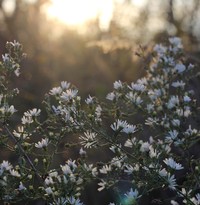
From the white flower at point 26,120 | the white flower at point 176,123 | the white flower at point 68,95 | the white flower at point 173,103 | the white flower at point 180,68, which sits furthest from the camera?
the white flower at point 180,68

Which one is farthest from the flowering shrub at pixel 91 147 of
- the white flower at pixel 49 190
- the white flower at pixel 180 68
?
the white flower at pixel 180 68

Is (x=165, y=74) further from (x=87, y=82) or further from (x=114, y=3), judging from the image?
(x=114, y=3)

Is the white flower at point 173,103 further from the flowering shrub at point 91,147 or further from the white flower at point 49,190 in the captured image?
the white flower at point 49,190

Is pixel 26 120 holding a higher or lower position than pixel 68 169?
higher

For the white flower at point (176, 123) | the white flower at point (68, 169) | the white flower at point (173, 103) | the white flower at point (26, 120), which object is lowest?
the white flower at point (68, 169)

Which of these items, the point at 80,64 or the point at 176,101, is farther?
the point at 80,64

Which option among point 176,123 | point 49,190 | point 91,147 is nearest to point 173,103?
point 176,123

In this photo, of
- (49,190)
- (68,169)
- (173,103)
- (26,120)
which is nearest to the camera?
(49,190)

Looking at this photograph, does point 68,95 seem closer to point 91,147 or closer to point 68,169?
point 91,147

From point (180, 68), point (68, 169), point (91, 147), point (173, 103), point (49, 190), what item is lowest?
point (49, 190)

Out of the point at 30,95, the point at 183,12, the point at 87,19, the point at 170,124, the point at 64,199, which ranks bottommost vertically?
the point at 64,199

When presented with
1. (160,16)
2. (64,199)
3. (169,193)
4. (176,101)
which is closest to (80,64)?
(160,16)
